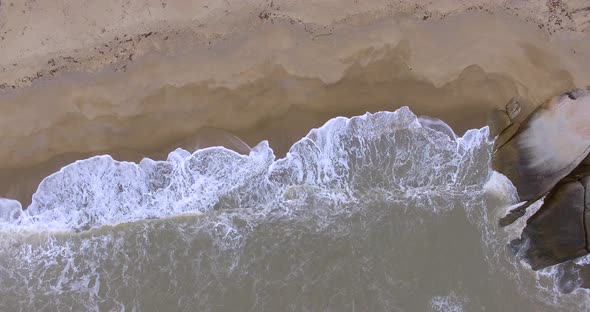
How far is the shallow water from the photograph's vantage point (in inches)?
359

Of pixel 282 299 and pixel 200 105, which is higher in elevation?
pixel 200 105

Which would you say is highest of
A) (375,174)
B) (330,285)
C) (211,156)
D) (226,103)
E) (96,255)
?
(226,103)

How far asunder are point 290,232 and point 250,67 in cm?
325

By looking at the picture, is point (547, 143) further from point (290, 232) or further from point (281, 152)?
point (290, 232)

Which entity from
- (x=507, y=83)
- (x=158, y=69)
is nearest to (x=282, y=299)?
(x=158, y=69)

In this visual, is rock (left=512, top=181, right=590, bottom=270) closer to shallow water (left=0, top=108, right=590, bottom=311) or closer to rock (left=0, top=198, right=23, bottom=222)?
shallow water (left=0, top=108, right=590, bottom=311)

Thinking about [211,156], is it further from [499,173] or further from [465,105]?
[499,173]

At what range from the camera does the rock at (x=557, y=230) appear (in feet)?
29.5

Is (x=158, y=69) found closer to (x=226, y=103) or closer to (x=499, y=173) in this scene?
(x=226, y=103)

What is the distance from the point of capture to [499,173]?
9.60 meters

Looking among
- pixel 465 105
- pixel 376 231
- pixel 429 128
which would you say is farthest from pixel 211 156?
pixel 465 105

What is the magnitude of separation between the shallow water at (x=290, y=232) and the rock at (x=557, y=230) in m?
0.26

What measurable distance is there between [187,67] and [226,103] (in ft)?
3.31

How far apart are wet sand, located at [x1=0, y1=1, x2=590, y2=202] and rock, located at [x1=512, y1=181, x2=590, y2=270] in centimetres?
193
